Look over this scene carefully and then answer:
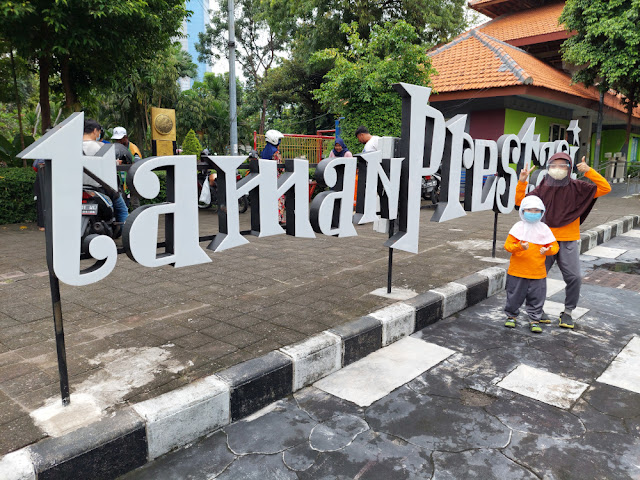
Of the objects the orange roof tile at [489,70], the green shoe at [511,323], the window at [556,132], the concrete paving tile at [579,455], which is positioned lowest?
the concrete paving tile at [579,455]

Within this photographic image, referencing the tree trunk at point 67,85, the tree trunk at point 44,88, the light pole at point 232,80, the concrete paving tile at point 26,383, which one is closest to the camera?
the concrete paving tile at point 26,383

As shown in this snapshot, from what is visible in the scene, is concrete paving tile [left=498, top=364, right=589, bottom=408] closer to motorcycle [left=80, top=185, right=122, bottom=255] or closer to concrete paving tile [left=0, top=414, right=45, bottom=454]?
concrete paving tile [left=0, top=414, right=45, bottom=454]

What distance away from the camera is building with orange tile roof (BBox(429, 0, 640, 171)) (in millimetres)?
12891

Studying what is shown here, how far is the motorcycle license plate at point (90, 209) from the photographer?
475 centimetres

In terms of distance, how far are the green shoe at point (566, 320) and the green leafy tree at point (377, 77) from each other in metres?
8.29

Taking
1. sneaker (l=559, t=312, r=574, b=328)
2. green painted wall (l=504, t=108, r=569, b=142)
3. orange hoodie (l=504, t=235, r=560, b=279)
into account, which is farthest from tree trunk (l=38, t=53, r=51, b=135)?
green painted wall (l=504, t=108, r=569, b=142)

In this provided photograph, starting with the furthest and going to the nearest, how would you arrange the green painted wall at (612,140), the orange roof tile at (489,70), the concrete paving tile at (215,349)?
the green painted wall at (612,140) < the orange roof tile at (489,70) < the concrete paving tile at (215,349)

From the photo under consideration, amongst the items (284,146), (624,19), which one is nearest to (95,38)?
(284,146)

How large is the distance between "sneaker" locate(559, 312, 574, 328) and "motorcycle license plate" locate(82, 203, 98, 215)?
14.9 ft

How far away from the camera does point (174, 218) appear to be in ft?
9.29

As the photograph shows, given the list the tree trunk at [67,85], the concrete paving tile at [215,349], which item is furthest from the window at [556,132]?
the concrete paving tile at [215,349]

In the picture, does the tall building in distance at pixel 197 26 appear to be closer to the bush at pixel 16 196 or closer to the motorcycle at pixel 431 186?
the bush at pixel 16 196

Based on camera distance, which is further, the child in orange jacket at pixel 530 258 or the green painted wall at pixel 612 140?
the green painted wall at pixel 612 140

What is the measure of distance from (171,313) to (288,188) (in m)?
1.52
